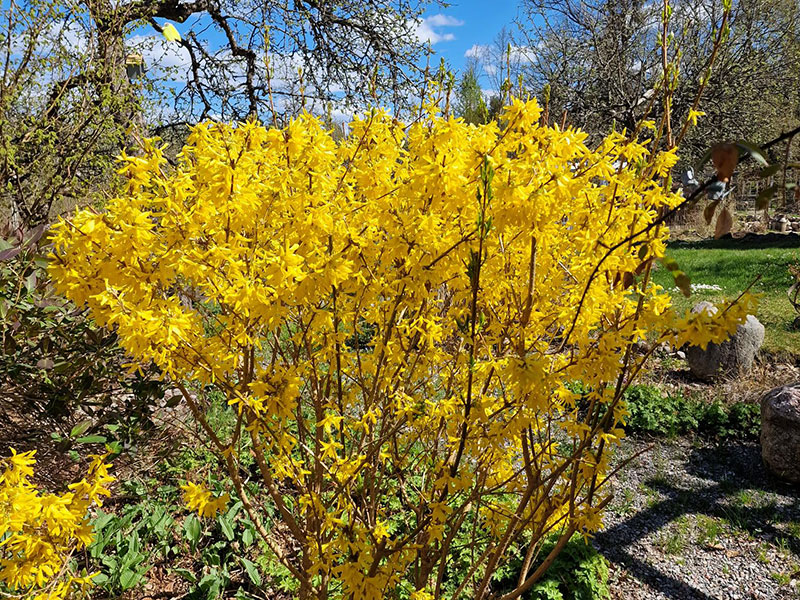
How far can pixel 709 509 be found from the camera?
379 centimetres

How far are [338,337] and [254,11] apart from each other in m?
7.59

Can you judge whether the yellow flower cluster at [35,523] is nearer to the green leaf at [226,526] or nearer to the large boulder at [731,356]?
the green leaf at [226,526]

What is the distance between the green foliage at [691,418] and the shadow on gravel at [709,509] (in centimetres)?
19

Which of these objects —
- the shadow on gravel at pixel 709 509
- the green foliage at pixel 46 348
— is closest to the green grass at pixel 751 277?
the shadow on gravel at pixel 709 509

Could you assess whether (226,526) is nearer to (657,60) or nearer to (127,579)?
(127,579)

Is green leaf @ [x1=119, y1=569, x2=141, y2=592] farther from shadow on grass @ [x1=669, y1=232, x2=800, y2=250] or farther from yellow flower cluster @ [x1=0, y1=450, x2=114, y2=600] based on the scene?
shadow on grass @ [x1=669, y1=232, x2=800, y2=250]

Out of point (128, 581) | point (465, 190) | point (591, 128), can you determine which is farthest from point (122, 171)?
point (591, 128)

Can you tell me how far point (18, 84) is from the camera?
3838mm

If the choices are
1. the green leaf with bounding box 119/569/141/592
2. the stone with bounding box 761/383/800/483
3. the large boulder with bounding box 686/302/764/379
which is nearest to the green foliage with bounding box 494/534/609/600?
the green leaf with bounding box 119/569/141/592

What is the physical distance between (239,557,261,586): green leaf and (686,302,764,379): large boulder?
4842mm

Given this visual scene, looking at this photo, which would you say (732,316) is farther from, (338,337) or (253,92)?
(253,92)

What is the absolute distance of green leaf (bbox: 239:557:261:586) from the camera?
2.70m

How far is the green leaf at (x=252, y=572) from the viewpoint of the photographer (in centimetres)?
270

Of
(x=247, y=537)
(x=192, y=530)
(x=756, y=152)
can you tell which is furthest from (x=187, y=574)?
(x=756, y=152)
